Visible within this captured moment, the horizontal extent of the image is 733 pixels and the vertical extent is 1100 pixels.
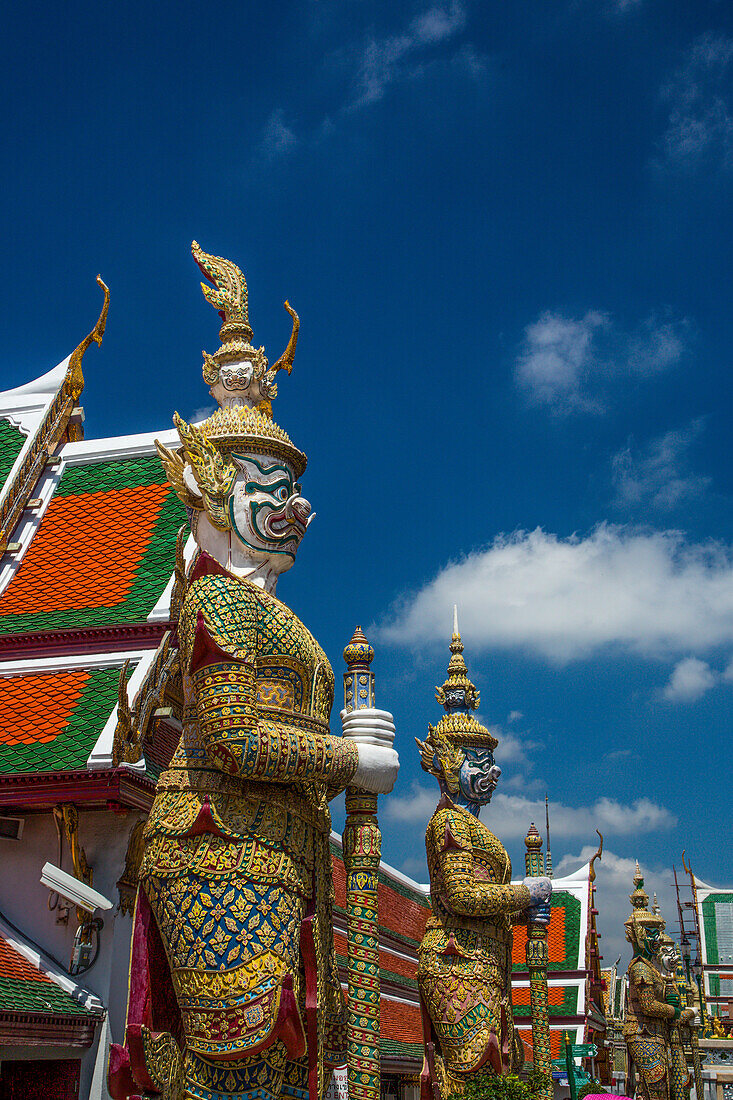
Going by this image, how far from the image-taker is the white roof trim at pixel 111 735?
757 cm

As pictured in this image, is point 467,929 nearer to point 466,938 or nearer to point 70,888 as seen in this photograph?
point 466,938

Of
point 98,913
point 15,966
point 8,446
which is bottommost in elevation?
point 15,966

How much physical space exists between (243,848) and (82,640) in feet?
13.1

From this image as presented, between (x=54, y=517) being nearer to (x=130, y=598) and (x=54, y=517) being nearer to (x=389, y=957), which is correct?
(x=130, y=598)

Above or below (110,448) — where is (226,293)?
below

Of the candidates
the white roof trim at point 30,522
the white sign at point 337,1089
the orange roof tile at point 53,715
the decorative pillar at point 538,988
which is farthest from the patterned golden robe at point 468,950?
the white roof trim at point 30,522

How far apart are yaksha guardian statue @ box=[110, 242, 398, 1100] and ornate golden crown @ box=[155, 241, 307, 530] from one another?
13cm

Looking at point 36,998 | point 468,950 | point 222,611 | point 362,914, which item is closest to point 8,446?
point 36,998

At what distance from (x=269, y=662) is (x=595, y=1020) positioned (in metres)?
21.6

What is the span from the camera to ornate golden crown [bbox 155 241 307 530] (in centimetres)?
648

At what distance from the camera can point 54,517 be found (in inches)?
425

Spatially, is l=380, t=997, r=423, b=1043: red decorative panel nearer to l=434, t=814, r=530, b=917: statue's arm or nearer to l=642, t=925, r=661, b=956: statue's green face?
l=642, t=925, r=661, b=956: statue's green face

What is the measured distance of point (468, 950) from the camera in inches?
356

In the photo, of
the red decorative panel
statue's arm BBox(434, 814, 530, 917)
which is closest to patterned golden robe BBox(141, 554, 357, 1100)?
statue's arm BBox(434, 814, 530, 917)
